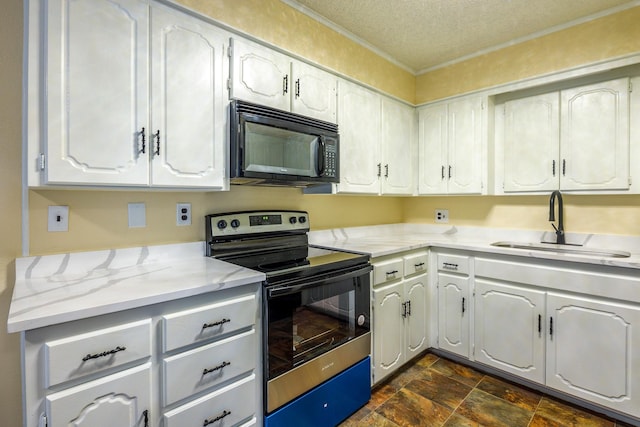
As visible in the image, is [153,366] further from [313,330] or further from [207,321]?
[313,330]

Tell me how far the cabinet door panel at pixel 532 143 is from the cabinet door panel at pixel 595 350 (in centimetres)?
93

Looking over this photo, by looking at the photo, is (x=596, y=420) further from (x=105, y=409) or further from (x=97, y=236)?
(x=97, y=236)

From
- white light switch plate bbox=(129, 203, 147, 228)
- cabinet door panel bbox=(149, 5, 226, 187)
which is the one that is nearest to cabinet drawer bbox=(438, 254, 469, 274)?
cabinet door panel bbox=(149, 5, 226, 187)

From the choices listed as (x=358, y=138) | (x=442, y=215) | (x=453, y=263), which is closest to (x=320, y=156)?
(x=358, y=138)

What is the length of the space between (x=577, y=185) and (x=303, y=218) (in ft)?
6.40

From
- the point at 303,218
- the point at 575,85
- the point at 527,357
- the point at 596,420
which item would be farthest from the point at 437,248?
the point at 575,85

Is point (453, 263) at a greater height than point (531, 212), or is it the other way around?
point (531, 212)

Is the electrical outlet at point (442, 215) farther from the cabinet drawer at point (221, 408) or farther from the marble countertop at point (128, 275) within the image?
the cabinet drawer at point (221, 408)

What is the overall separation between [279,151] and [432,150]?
1711 mm

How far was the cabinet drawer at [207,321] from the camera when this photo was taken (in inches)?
46.3

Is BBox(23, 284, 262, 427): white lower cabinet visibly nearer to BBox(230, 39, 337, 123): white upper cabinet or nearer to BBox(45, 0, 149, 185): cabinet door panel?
BBox(45, 0, 149, 185): cabinet door panel

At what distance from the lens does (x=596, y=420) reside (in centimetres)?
184

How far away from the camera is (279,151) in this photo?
1.82m

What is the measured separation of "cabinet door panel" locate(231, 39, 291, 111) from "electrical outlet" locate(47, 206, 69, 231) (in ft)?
3.12
